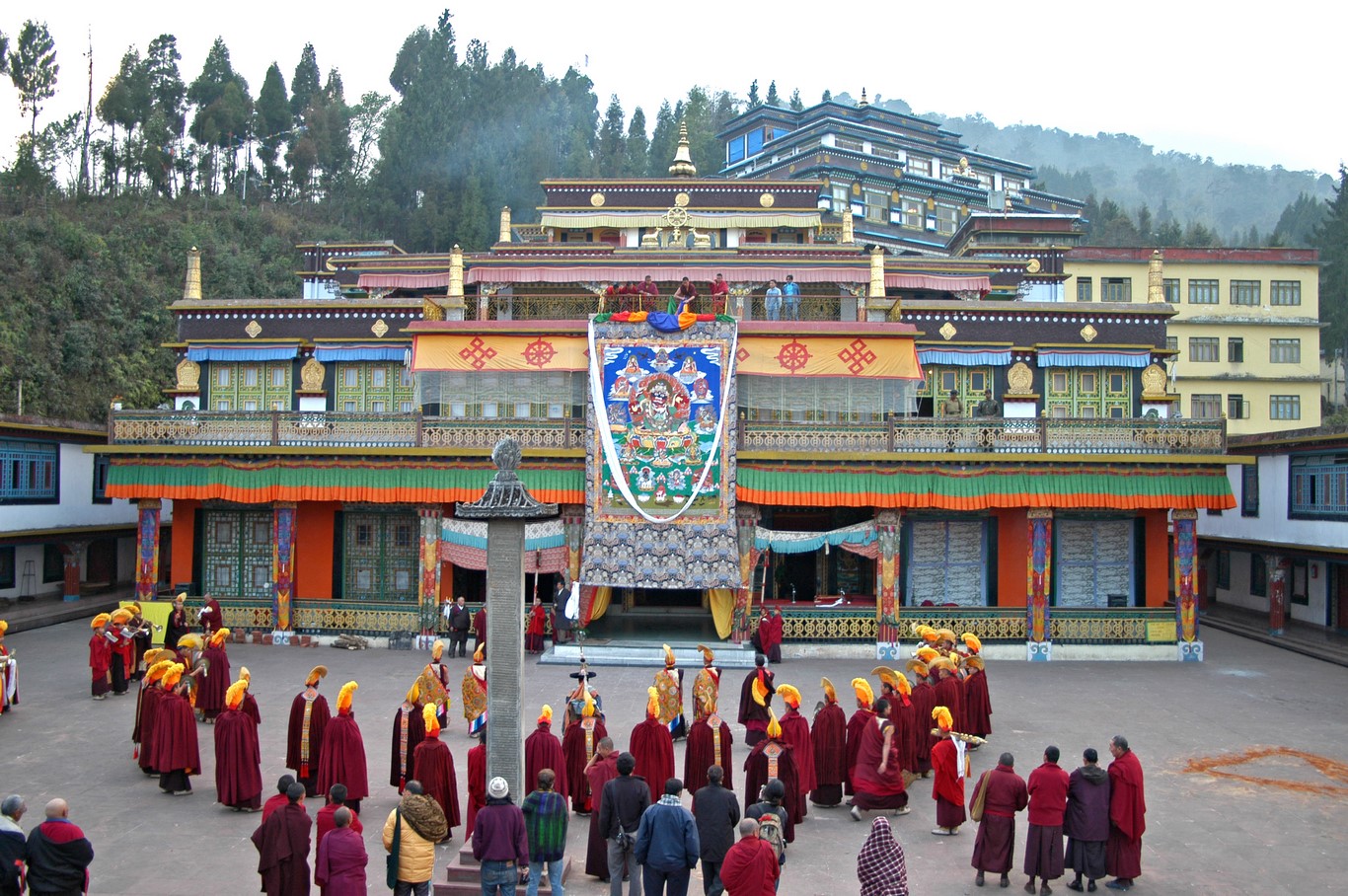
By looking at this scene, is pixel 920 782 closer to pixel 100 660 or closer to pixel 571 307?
pixel 100 660

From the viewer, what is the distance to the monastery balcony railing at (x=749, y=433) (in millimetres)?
23797

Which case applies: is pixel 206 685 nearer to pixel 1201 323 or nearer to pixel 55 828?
pixel 55 828

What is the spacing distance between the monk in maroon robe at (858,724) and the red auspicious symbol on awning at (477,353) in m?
14.3

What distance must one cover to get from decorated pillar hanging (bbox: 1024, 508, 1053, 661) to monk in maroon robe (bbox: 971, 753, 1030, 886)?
44.3ft

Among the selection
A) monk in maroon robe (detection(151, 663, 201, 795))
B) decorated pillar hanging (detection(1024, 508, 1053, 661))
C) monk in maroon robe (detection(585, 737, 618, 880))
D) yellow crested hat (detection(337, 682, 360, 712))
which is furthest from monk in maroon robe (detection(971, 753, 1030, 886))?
decorated pillar hanging (detection(1024, 508, 1053, 661))

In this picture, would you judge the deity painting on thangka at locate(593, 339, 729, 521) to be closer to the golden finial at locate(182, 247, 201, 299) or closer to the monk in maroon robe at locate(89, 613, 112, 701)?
the monk in maroon robe at locate(89, 613, 112, 701)

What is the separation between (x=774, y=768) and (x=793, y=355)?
14.1 metres

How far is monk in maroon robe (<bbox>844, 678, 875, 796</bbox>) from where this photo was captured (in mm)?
13430

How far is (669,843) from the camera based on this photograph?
31.1ft

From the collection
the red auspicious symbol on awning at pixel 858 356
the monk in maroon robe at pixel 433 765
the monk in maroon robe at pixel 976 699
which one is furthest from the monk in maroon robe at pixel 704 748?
the red auspicious symbol on awning at pixel 858 356

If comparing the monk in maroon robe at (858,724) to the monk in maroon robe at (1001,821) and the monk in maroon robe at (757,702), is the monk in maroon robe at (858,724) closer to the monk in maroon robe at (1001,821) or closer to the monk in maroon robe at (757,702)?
the monk in maroon robe at (757,702)

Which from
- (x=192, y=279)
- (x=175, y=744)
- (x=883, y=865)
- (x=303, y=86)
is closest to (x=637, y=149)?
(x=303, y=86)

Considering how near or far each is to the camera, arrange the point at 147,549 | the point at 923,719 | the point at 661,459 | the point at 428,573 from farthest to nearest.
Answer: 1. the point at 147,549
2. the point at 428,573
3. the point at 661,459
4. the point at 923,719

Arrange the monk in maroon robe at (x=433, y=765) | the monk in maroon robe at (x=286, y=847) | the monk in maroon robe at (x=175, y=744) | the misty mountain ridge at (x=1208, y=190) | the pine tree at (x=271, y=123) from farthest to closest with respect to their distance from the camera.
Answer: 1. the misty mountain ridge at (x=1208, y=190)
2. the pine tree at (x=271, y=123)
3. the monk in maroon robe at (x=175, y=744)
4. the monk in maroon robe at (x=433, y=765)
5. the monk in maroon robe at (x=286, y=847)
